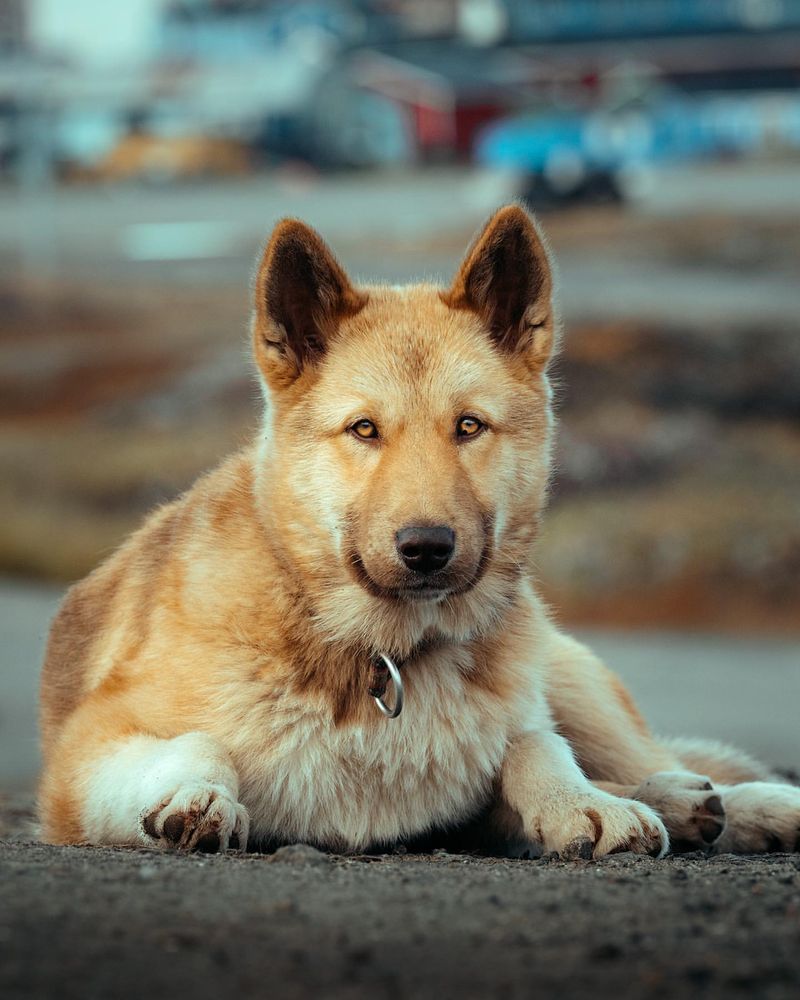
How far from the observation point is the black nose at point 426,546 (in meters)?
4.09

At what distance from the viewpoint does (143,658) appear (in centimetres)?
471

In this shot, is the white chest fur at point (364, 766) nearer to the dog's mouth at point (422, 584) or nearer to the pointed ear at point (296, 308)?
the dog's mouth at point (422, 584)

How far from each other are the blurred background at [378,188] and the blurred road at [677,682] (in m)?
3.04

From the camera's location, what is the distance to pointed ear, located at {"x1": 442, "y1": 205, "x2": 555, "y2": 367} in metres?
4.89

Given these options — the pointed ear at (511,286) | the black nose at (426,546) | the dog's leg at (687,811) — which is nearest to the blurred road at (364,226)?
the pointed ear at (511,286)

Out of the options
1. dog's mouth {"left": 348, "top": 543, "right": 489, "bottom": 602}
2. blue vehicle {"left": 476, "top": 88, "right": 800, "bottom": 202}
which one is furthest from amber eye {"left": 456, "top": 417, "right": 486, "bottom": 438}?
blue vehicle {"left": 476, "top": 88, "right": 800, "bottom": 202}

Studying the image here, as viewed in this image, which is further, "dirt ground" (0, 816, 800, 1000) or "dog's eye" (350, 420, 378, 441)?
"dog's eye" (350, 420, 378, 441)

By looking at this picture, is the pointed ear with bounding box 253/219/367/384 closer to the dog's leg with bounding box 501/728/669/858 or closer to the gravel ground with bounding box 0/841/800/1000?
the dog's leg with bounding box 501/728/669/858

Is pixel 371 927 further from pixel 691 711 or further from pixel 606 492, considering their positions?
pixel 606 492

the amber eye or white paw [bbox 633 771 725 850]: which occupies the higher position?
the amber eye

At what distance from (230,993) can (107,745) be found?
193cm

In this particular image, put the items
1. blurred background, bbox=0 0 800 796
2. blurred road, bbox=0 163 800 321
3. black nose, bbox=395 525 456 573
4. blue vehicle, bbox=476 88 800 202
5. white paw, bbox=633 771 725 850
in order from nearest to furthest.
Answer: black nose, bbox=395 525 456 573 < white paw, bbox=633 771 725 850 < blurred background, bbox=0 0 800 796 < blurred road, bbox=0 163 800 321 < blue vehicle, bbox=476 88 800 202

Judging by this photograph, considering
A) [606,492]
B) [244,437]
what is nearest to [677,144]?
[606,492]

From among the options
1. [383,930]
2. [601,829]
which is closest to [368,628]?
[601,829]
